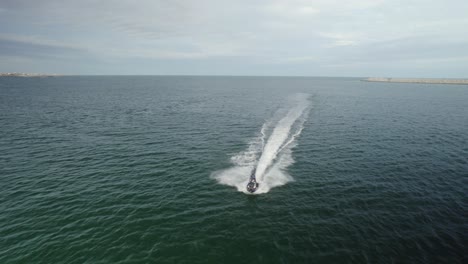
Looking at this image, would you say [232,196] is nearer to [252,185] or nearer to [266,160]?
[252,185]

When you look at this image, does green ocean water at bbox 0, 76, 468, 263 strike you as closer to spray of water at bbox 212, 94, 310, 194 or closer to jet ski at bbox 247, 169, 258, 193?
spray of water at bbox 212, 94, 310, 194

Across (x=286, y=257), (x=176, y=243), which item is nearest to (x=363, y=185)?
(x=286, y=257)

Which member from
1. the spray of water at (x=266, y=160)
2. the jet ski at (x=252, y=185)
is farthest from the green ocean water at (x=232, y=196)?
the jet ski at (x=252, y=185)

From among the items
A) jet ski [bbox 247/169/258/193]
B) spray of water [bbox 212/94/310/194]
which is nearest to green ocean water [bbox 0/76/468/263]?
spray of water [bbox 212/94/310/194]

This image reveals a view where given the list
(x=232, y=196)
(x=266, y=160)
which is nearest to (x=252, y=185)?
(x=232, y=196)

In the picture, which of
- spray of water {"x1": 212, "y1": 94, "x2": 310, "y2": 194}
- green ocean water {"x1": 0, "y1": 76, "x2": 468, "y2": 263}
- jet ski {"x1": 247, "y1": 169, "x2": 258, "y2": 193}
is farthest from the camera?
spray of water {"x1": 212, "y1": 94, "x2": 310, "y2": 194}

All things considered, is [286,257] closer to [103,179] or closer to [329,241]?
[329,241]
